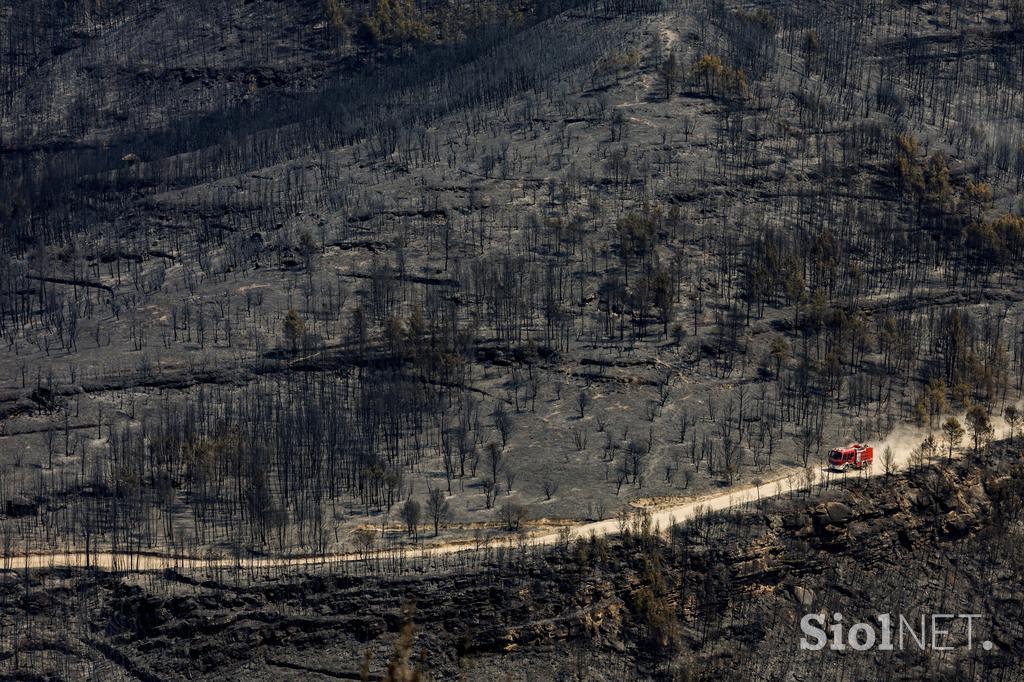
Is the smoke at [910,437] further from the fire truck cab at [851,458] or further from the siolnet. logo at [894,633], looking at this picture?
the siolnet. logo at [894,633]

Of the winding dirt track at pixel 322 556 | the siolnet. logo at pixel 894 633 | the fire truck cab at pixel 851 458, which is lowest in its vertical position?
the siolnet. logo at pixel 894 633

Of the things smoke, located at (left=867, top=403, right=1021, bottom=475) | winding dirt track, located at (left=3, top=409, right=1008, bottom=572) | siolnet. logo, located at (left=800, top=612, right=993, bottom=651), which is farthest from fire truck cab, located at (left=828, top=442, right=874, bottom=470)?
siolnet. logo, located at (left=800, top=612, right=993, bottom=651)

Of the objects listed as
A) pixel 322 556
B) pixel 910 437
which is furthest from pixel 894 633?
pixel 322 556

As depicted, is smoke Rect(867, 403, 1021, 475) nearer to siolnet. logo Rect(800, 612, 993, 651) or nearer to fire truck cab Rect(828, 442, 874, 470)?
fire truck cab Rect(828, 442, 874, 470)

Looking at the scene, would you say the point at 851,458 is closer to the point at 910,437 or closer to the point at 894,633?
the point at 910,437

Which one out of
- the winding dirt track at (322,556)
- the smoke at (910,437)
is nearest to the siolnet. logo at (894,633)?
the winding dirt track at (322,556)

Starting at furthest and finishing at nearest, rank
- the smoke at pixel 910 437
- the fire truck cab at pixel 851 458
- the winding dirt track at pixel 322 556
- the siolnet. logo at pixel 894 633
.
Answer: the smoke at pixel 910 437 → the fire truck cab at pixel 851 458 → the siolnet. logo at pixel 894 633 → the winding dirt track at pixel 322 556

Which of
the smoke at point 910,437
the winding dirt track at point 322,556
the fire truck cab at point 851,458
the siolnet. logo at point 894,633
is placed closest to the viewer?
the winding dirt track at point 322,556

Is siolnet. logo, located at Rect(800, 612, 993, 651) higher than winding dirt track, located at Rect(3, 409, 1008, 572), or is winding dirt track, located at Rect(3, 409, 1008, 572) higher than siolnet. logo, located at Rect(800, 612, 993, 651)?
winding dirt track, located at Rect(3, 409, 1008, 572)

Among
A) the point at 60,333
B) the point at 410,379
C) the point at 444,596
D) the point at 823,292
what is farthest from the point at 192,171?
the point at 444,596

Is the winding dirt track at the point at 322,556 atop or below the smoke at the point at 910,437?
below
